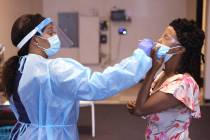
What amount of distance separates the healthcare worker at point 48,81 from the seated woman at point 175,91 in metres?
0.29

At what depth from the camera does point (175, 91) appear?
65.7 inches

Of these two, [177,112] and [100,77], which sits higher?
[100,77]

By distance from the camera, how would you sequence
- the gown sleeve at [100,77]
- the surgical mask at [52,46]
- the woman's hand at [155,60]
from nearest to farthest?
1. the gown sleeve at [100,77]
2. the woman's hand at [155,60]
3. the surgical mask at [52,46]

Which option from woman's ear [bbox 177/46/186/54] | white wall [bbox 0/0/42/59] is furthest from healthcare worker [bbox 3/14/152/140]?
white wall [bbox 0/0/42/59]

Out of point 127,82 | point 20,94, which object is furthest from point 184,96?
point 20,94

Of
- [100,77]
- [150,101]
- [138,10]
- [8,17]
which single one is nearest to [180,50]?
[150,101]

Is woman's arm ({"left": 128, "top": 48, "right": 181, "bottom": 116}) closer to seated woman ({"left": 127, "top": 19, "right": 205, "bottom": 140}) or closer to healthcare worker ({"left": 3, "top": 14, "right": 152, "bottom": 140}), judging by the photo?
seated woman ({"left": 127, "top": 19, "right": 205, "bottom": 140})

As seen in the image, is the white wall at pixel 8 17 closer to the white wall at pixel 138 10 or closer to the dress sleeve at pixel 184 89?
the white wall at pixel 138 10

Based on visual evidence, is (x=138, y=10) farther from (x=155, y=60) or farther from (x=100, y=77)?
(x=100, y=77)

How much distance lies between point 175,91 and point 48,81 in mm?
599

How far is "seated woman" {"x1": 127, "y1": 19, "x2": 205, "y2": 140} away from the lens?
5.45 ft

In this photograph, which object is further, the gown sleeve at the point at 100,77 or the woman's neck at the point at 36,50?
the woman's neck at the point at 36,50

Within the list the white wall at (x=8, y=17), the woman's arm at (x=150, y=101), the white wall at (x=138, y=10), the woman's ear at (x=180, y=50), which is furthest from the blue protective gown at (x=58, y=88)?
the white wall at (x=138, y=10)

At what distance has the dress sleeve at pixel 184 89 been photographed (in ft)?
5.48
